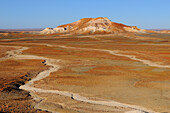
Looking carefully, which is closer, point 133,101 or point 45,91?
point 133,101

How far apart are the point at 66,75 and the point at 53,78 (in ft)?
6.12

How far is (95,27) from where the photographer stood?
152m

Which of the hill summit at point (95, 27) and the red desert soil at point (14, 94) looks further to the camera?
the hill summit at point (95, 27)

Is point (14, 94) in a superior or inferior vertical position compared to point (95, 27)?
inferior

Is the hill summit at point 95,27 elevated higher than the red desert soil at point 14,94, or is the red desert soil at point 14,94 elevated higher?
the hill summit at point 95,27

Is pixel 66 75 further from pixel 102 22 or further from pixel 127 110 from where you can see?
pixel 102 22

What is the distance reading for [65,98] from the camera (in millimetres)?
16859

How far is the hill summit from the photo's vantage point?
487 ft

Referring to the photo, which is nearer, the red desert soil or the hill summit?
the red desert soil

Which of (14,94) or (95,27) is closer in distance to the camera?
(14,94)

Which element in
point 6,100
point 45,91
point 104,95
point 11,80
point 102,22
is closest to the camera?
point 6,100

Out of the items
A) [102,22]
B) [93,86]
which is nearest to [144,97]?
[93,86]

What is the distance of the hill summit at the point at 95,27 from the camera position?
148 metres

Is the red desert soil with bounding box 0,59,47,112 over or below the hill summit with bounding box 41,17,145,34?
below
